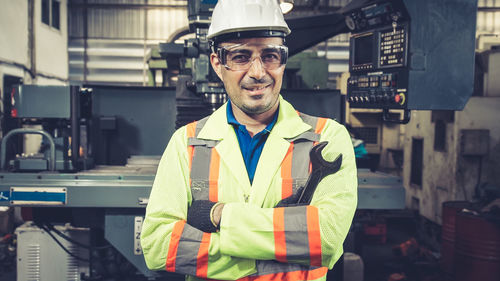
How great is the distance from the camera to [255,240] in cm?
108

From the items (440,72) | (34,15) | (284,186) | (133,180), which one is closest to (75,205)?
(133,180)

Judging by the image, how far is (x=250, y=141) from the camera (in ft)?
4.33

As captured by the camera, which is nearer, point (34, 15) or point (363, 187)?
point (363, 187)

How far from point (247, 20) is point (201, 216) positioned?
0.60 m

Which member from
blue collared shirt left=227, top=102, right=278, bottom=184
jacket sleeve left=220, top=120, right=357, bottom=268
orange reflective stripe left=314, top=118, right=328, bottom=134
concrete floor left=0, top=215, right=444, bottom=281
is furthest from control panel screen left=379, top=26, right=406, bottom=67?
concrete floor left=0, top=215, right=444, bottom=281

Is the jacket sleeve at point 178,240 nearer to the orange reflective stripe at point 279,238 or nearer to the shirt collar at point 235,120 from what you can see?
the orange reflective stripe at point 279,238

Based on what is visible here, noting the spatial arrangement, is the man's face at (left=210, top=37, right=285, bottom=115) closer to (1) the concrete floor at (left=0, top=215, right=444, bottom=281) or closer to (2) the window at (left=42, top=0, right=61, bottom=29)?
(1) the concrete floor at (left=0, top=215, right=444, bottom=281)

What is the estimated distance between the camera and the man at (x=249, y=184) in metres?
1.10

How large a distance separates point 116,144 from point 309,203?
2.26 metres

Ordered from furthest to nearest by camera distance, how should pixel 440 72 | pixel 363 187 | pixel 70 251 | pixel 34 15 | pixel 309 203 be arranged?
pixel 34 15, pixel 70 251, pixel 363 187, pixel 440 72, pixel 309 203

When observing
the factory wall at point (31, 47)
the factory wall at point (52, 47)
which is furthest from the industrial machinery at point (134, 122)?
the factory wall at point (52, 47)

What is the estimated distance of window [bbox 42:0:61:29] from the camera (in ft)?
26.3

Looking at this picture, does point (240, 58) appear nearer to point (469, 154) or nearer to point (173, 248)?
point (173, 248)

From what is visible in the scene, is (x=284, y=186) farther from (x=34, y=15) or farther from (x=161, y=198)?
(x=34, y=15)
